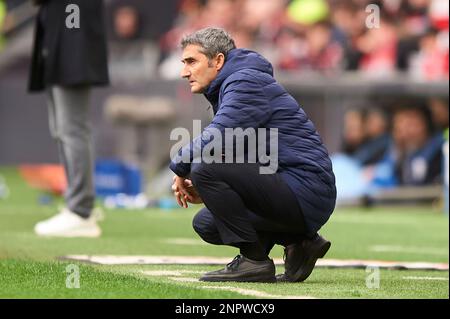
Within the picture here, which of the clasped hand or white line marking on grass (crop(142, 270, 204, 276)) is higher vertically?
the clasped hand

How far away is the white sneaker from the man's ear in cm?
329

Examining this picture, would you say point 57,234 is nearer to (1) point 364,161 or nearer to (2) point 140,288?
(2) point 140,288

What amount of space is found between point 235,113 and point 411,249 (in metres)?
3.85

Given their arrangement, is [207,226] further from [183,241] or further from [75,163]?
[183,241]

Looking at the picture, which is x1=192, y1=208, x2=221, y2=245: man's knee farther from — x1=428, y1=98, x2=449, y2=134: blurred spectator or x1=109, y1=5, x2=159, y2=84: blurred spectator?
x1=109, y1=5, x2=159, y2=84: blurred spectator

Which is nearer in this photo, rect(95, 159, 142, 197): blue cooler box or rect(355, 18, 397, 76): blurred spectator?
rect(95, 159, 142, 197): blue cooler box

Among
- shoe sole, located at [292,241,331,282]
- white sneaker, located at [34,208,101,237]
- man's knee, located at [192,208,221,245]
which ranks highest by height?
man's knee, located at [192,208,221,245]

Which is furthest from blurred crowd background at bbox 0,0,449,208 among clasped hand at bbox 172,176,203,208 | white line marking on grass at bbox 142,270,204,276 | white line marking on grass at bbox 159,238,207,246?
clasped hand at bbox 172,176,203,208

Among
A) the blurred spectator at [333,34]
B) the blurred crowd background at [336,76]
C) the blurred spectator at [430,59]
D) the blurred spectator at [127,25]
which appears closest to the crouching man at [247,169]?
the blurred crowd background at [336,76]

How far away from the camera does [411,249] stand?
9.89 m

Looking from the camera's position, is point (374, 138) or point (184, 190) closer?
point (184, 190)

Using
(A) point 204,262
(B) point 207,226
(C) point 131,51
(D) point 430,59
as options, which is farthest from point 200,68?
(C) point 131,51

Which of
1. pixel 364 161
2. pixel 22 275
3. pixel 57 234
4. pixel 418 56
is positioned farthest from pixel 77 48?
pixel 418 56

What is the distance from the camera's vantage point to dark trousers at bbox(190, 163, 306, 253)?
648 centimetres
